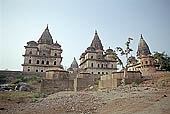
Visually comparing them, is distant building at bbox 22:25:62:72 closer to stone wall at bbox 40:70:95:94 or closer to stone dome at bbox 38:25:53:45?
stone dome at bbox 38:25:53:45

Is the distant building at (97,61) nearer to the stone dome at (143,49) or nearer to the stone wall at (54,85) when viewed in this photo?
the stone dome at (143,49)

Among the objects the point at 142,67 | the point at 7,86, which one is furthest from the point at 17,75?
the point at 142,67

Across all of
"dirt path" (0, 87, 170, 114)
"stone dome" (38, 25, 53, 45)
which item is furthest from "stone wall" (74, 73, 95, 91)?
"stone dome" (38, 25, 53, 45)

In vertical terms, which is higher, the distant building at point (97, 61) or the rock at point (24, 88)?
the distant building at point (97, 61)

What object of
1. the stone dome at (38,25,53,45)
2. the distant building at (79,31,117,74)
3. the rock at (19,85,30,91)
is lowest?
the rock at (19,85,30,91)

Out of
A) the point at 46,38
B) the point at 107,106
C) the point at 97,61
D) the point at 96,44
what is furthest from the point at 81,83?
the point at 46,38

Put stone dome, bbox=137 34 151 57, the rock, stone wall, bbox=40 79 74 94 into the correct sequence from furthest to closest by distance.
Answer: stone dome, bbox=137 34 151 57 → the rock → stone wall, bbox=40 79 74 94

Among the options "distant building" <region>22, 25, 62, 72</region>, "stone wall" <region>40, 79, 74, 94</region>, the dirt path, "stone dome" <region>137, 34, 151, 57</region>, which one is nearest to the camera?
the dirt path

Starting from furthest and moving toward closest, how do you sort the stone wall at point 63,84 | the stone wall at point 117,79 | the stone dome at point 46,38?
the stone dome at point 46,38, the stone wall at point 63,84, the stone wall at point 117,79

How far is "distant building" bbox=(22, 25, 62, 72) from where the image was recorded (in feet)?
143

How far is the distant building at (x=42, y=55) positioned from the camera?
4356cm

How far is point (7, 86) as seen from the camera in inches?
1050

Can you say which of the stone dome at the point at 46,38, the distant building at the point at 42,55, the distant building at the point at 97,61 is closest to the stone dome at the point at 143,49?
the distant building at the point at 97,61

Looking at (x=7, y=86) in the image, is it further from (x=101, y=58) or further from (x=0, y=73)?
(x=101, y=58)
